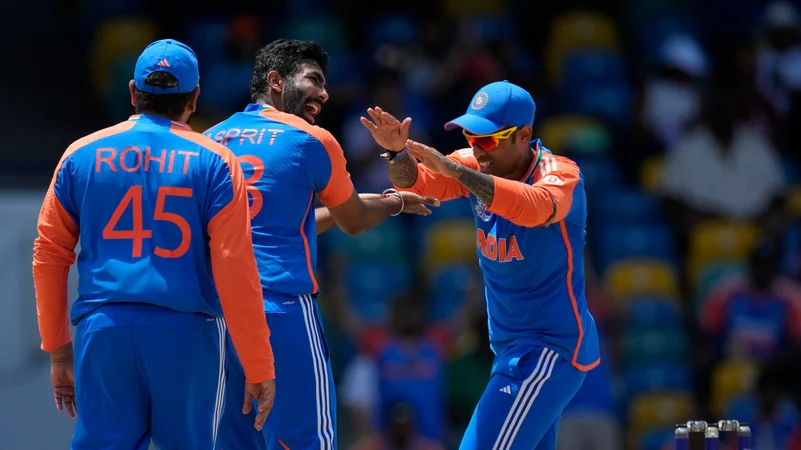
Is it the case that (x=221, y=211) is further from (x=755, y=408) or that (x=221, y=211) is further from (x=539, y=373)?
(x=755, y=408)

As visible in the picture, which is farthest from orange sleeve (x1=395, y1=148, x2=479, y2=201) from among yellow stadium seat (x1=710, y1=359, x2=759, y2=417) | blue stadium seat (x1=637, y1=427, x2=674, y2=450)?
yellow stadium seat (x1=710, y1=359, x2=759, y2=417)

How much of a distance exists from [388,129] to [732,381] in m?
5.17

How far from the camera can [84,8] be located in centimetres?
1198

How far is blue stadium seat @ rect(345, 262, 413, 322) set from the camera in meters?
9.88

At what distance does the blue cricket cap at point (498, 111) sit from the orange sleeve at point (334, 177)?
1.85 ft

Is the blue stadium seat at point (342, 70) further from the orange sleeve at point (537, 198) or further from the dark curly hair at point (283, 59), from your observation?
the orange sleeve at point (537, 198)

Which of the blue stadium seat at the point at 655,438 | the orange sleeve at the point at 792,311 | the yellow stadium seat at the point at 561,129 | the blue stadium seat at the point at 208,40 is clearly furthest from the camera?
the blue stadium seat at the point at 208,40

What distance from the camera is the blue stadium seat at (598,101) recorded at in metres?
11.6

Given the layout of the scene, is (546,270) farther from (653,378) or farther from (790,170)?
(790,170)

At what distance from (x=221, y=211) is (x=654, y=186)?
719 centimetres

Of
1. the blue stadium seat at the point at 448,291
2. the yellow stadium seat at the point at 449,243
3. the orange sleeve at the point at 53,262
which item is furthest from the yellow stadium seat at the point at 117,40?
the orange sleeve at the point at 53,262

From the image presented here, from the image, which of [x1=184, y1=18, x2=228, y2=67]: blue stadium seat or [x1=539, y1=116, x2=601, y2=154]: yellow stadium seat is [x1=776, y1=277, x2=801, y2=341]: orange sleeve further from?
[x1=184, y1=18, x2=228, y2=67]: blue stadium seat

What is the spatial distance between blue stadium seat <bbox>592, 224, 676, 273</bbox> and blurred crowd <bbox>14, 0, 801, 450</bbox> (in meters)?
0.02

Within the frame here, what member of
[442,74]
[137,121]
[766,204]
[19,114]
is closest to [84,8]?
[19,114]
